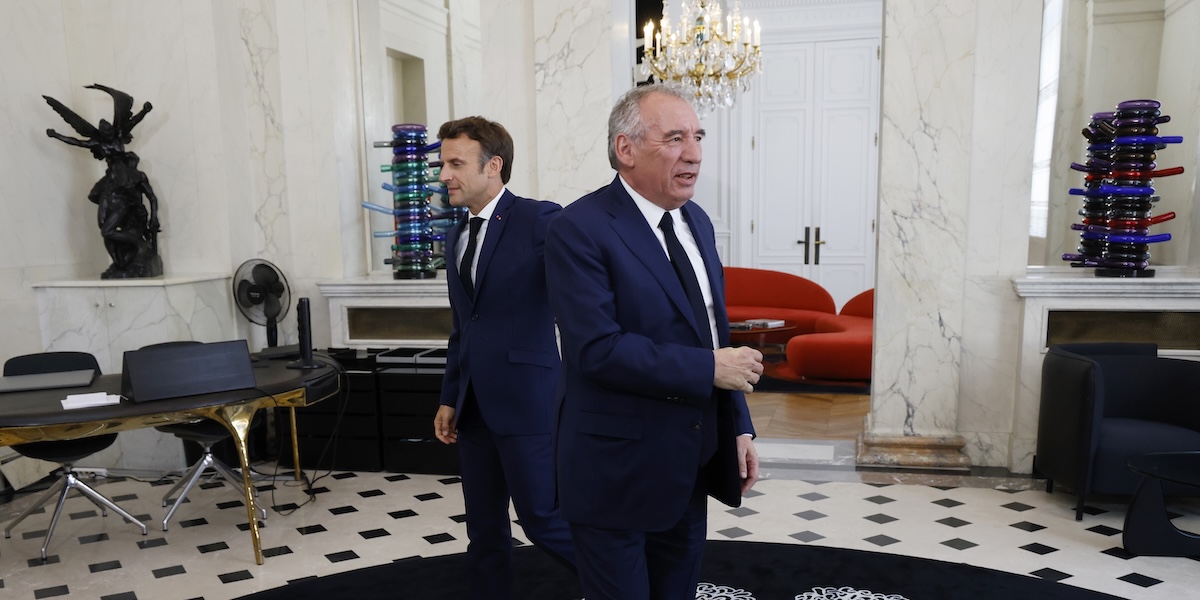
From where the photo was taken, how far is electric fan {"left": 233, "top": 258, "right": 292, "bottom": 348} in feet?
19.2

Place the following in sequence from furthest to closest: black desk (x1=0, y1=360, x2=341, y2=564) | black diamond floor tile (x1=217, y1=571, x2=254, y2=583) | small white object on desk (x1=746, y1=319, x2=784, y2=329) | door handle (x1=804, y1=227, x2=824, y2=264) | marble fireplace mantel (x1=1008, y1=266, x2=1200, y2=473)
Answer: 1. door handle (x1=804, y1=227, x2=824, y2=264)
2. small white object on desk (x1=746, y1=319, x2=784, y2=329)
3. marble fireplace mantel (x1=1008, y1=266, x2=1200, y2=473)
4. black diamond floor tile (x1=217, y1=571, x2=254, y2=583)
5. black desk (x1=0, y1=360, x2=341, y2=564)

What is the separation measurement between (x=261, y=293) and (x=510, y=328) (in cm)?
345

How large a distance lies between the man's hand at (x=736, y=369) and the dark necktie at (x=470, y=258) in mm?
1241

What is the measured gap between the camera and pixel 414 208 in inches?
237

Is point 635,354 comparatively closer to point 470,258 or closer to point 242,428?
point 470,258

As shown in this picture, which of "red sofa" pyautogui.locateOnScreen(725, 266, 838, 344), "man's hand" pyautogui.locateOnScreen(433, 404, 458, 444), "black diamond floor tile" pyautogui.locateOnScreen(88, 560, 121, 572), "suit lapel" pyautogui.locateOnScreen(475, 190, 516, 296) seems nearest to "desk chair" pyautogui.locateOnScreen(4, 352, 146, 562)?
"black diamond floor tile" pyautogui.locateOnScreen(88, 560, 121, 572)

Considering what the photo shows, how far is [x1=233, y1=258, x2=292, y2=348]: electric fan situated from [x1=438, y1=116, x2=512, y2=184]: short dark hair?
3276mm

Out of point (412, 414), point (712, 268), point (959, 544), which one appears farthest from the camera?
point (412, 414)

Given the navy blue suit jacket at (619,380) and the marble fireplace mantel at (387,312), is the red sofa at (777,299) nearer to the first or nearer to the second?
the marble fireplace mantel at (387,312)

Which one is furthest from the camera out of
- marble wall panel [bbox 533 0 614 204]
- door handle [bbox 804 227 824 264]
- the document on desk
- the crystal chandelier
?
door handle [bbox 804 227 824 264]

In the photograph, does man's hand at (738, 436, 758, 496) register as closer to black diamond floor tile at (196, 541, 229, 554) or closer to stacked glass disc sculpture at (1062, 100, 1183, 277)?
black diamond floor tile at (196, 541, 229, 554)

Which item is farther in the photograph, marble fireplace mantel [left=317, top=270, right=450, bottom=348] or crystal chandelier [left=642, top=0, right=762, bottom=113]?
crystal chandelier [left=642, top=0, right=762, bottom=113]

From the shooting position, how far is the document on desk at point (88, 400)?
3869 millimetres

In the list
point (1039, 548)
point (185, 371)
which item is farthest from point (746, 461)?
point (185, 371)
